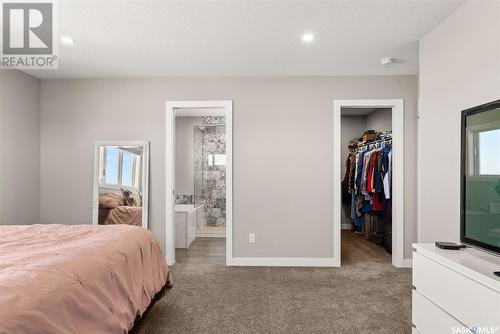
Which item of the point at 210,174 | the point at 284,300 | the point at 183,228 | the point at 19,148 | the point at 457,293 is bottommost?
the point at 284,300

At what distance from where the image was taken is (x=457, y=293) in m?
1.43

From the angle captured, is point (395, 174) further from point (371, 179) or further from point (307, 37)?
point (307, 37)

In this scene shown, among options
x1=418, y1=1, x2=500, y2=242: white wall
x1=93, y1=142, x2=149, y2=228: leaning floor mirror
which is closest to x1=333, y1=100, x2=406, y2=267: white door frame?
x1=418, y1=1, x2=500, y2=242: white wall

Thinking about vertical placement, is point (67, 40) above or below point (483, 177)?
above

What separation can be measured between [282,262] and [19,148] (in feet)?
11.8

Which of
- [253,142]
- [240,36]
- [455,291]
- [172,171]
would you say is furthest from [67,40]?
[455,291]

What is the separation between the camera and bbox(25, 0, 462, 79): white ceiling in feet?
6.97

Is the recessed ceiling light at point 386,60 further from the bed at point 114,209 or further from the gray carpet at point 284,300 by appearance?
the bed at point 114,209

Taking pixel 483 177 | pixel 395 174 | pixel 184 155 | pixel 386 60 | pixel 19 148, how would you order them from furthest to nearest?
pixel 184 155 → pixel 395 174 → pixel 19 148 → pixel 386 60 → pixel 483 177

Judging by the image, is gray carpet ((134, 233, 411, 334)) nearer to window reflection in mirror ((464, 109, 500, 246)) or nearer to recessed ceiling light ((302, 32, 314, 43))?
window reflection in mirror ((464, 109, 500, 246))

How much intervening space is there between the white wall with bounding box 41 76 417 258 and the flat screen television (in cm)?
194

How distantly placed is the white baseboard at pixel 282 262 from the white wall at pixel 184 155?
8.55 feet

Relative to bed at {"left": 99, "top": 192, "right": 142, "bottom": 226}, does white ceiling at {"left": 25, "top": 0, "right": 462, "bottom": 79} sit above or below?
above

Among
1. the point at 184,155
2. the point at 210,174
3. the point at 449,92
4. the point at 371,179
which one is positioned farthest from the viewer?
the point at 210,174
